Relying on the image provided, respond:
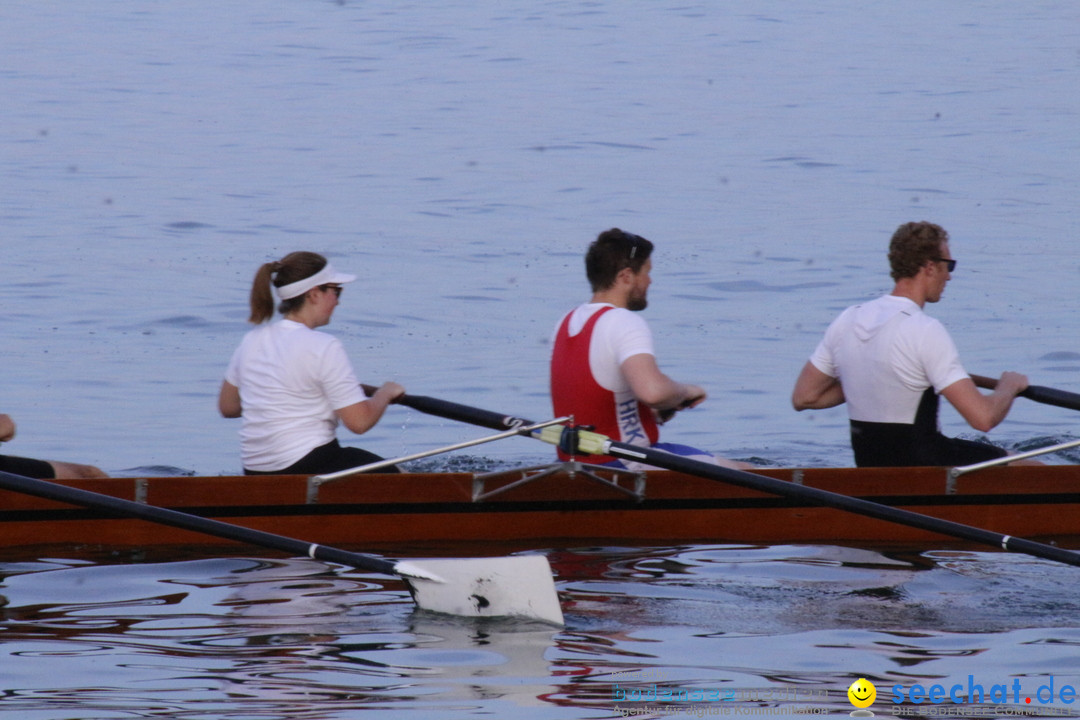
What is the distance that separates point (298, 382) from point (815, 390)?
87.8 inches

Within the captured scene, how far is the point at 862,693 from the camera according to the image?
5.20 meters

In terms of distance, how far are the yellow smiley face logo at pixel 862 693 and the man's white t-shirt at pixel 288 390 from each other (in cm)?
242

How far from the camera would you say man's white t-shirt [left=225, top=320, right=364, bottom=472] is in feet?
22.0

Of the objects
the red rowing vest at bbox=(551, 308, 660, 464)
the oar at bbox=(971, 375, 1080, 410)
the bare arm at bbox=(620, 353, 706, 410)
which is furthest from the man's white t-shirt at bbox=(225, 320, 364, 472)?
the oar at bbox=(971, 375, 1080, 410)

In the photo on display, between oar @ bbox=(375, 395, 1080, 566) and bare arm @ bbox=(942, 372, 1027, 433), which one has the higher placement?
bare arm @ bbox=(942, 372, 1027, 433)

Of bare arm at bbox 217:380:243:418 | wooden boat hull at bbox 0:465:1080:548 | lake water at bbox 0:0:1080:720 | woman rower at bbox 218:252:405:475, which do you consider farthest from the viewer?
bare arm at bbox 217:380:243:418

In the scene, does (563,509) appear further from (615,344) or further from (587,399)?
(615,344)

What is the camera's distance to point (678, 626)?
19.7 feet

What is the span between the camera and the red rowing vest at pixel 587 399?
22.3 feet

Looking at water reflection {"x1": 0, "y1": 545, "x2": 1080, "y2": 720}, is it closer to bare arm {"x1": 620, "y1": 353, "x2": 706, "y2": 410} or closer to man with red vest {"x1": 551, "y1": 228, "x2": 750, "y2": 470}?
man with red vest {"x1": 551, "y1": 228, "x2": 750, "y2": 470}

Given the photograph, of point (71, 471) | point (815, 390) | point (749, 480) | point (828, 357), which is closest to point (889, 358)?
point (828, 357)

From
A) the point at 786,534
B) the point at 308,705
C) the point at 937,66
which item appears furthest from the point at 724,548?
the point at 937,66

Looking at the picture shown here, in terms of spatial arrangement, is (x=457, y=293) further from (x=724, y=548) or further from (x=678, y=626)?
(x=678, y=626)

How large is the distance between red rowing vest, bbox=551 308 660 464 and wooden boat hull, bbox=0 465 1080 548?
0.23 m
